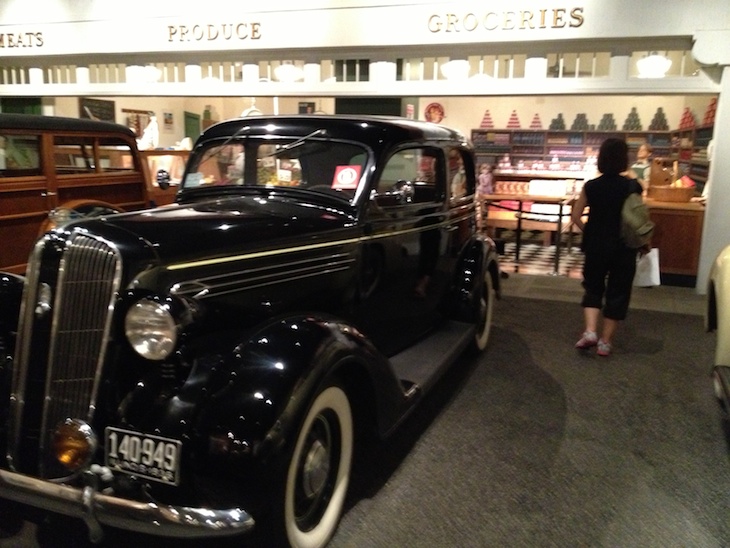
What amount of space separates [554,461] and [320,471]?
4.49 ft

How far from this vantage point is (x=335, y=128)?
11.0 ft

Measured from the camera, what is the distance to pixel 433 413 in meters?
3.64

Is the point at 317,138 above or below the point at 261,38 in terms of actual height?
below

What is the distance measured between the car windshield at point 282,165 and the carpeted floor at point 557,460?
1440 mm

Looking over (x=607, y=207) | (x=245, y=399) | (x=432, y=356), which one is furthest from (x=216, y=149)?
(x=607, y=207)

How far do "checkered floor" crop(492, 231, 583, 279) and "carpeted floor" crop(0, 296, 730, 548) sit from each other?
3.31 meters

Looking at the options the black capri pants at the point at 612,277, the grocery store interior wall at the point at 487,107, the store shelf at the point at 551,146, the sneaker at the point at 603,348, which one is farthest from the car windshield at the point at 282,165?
the store shelf at the point at 551,146

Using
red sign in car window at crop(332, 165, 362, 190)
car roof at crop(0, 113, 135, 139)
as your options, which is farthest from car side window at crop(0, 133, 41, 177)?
red sign in car window at crop(332, 165, 362, 190)

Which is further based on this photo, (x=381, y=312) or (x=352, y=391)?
(x=381, y=312)

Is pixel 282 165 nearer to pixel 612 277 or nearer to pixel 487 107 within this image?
pixel 612 277

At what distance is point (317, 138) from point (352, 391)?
147cm

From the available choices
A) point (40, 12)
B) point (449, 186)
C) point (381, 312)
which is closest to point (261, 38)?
point (40, 12)

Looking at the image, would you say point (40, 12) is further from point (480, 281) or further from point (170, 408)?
point (170, 408)

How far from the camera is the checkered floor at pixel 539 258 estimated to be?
804cm
